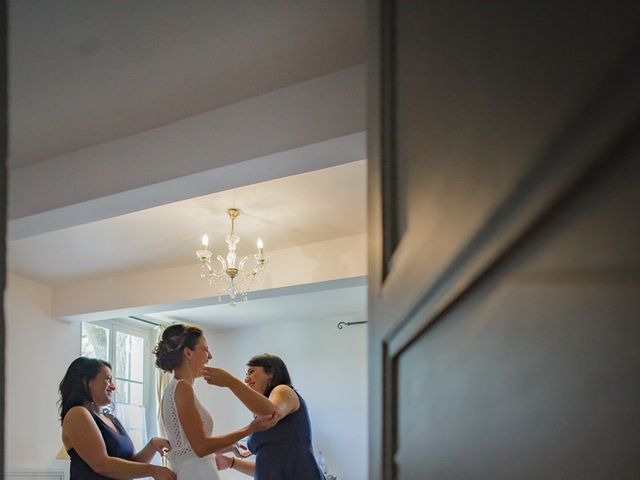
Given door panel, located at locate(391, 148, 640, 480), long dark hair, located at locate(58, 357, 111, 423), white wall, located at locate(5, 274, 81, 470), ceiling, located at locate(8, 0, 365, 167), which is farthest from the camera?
white wall, located at locate(5, 274, 81, 470)

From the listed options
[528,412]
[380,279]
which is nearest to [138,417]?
[380,279]

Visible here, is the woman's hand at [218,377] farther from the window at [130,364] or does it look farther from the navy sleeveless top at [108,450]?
the window at [130,364]

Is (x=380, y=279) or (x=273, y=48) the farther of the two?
(x=273, y=48)

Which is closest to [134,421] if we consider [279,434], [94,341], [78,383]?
[94,341]

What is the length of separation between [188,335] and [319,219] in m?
1.87

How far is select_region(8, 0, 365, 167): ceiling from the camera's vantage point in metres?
2.34

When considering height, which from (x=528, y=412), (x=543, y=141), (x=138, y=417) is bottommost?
(x=138, y=417)

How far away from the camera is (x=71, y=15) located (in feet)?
7.64

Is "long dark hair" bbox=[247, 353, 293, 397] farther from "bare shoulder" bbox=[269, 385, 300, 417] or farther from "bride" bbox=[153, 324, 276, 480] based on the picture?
"bride" bbox=[153, 324, 276, 480]

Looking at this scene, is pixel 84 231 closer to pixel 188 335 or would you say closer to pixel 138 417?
pixel 188 335

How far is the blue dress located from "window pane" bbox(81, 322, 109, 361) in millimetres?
3825

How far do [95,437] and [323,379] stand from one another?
456 cm

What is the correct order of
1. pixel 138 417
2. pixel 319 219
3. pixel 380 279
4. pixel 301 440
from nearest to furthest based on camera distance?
pixel 380 279
pixel 301 440
pixel 319 219
pixel 138 417

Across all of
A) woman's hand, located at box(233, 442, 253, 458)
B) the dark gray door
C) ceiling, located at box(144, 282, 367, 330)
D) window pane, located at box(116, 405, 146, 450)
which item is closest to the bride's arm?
woman's hand, located at box(233, 442, 253, 458)
